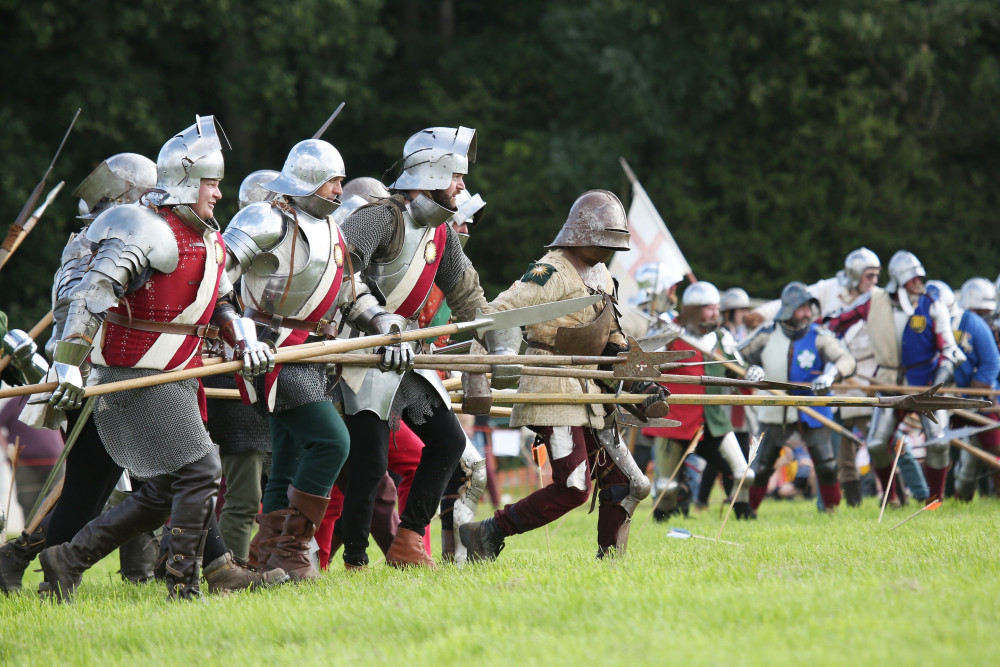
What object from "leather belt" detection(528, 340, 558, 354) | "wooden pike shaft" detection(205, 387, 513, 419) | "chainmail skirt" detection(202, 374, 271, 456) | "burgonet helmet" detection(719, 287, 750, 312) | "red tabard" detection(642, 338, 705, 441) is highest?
"burgonet helmet" detection(719, 287, 750, 312)

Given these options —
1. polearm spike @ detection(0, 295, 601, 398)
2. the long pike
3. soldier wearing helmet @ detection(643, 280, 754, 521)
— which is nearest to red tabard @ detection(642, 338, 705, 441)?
soldier wearing helmet @ detection(643, 280, 754, 521)

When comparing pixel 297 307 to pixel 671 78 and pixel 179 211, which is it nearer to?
pixel 179 211

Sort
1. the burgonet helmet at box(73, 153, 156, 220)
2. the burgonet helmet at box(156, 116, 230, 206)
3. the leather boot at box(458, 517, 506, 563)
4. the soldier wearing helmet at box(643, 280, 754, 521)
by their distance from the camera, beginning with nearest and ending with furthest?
1. the burgonet helmet at box(156, 116, 230, 206)
2. the leather boot at box(458, 517, 506, 563)
3. the burgonet helmet at box(73, 153, 156, 220)
4. the soldier wearing helmet at box(643, 280, 754, 521)

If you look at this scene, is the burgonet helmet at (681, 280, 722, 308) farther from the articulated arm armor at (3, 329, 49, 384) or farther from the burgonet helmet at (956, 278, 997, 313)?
the articulated arm armor at (3, 329, 49, 384)

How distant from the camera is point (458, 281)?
5922 millimetres

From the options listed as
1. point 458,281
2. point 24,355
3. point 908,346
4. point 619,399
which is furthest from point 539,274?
point 908,346

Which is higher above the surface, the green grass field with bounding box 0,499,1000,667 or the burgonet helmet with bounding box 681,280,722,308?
the burgonet helmet with bounding box 681,280,722,308

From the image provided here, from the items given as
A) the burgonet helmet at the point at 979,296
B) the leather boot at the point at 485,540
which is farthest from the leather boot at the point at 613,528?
the burgonet helmet at the point at 979,296

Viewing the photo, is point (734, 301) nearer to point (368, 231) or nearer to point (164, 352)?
point (368, 231)

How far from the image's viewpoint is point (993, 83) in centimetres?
1981

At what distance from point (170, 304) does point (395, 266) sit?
1183 millimetres

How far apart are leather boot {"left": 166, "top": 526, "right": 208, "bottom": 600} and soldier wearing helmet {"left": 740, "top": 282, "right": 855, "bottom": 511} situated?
5.23m

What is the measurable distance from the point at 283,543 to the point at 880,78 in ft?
57.0

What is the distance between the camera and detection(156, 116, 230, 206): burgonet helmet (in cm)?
480
